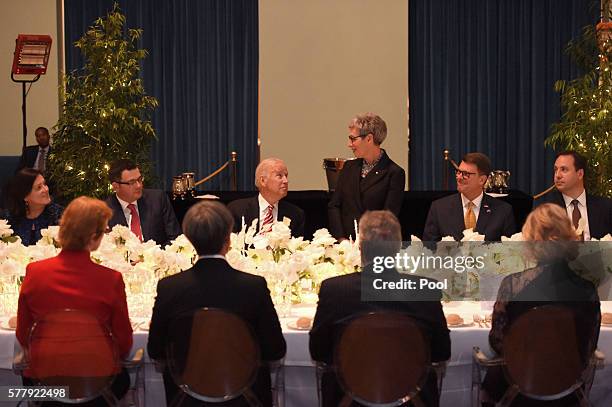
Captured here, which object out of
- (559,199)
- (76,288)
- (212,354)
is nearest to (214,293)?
(212,354)

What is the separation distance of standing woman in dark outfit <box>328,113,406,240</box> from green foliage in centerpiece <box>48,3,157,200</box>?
347 cm

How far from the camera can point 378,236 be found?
3.43 m

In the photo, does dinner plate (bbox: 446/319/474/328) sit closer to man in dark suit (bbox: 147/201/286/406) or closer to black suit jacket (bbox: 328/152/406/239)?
man in dark suit (bbox: 147/201/286/406)

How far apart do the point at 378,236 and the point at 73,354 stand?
112 cm

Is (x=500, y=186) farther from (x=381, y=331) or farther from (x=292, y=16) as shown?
(x=381, y=331)

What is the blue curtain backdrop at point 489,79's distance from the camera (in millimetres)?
11398

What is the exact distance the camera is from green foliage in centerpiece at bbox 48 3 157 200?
888 centimetres

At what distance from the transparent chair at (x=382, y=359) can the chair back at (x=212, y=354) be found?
11.9 inches

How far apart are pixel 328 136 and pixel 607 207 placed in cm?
587

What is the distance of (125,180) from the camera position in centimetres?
566

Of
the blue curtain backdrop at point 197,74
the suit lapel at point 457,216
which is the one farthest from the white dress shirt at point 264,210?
the blue curtain backdrop at point 197,74

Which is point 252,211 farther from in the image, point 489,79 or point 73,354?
point 489,79

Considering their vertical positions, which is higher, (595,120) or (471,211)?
(595,120)

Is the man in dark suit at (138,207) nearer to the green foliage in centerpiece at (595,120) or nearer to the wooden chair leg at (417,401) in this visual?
the wooden chair leg at (417,401)
